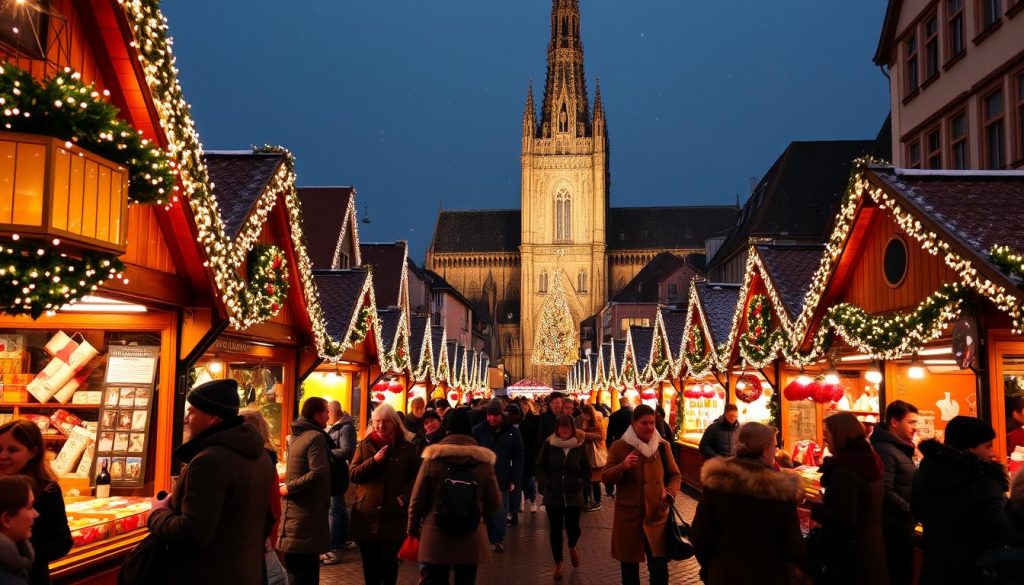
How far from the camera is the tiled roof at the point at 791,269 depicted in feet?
48.5

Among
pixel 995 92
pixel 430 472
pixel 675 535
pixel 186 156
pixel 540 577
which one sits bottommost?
pixel 540 577

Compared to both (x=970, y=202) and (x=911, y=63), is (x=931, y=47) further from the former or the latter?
(x=970, y=202)

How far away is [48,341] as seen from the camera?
838 centimetres

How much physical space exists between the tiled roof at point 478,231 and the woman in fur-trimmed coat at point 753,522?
118 m

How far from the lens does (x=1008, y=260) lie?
28.2 feet

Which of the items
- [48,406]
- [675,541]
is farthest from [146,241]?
[675,541]

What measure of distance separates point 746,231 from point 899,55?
2423 cm

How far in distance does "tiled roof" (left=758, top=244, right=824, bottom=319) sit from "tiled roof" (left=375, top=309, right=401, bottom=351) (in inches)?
326

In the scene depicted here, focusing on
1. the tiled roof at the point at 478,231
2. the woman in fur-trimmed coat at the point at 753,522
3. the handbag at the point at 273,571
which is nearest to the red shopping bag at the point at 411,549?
the handbag at the point at 273,571

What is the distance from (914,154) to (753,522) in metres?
20.3

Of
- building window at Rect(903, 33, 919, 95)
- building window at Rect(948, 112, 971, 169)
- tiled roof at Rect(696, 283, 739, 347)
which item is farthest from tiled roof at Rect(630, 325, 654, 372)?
building window at Rect(948, 112, 971, 169)

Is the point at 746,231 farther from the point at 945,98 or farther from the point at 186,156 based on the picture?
the point at 186,156

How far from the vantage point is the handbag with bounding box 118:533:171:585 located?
4527mm

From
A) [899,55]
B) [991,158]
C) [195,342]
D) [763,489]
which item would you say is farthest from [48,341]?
[899,55]
